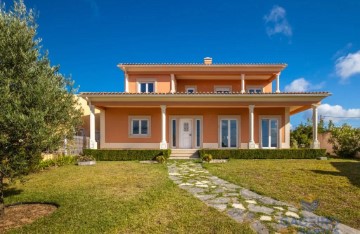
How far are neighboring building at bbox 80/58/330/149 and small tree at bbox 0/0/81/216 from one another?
31.2 ft

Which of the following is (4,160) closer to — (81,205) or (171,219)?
(81,205)

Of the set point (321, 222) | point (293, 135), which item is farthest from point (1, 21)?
point (293, 135)

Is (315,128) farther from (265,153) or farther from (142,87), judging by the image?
(142,87)

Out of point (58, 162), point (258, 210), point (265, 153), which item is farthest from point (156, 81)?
point (258, 210)

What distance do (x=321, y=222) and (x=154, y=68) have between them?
16081mm

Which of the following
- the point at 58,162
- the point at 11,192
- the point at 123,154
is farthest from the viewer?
the point at 123,154

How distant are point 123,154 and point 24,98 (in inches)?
373

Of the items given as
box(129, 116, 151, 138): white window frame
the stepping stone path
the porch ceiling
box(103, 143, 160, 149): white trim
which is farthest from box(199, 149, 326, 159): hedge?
the stepping stone path

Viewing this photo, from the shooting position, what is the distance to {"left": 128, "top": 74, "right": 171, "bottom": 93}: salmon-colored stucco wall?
18.6m

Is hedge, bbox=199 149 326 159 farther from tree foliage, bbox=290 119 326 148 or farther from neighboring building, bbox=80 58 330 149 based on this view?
tree foliage, bbox=290 119 326 148

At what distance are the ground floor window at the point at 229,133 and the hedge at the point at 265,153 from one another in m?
3.26

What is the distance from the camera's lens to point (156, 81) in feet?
61.7

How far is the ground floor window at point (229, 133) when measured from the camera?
1727cm

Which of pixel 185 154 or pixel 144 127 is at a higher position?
pixel 144 127
